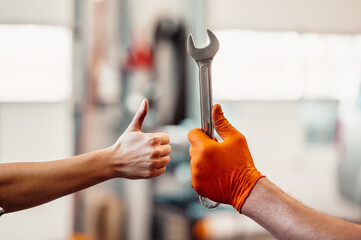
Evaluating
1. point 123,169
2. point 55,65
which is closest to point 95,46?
point 55,65

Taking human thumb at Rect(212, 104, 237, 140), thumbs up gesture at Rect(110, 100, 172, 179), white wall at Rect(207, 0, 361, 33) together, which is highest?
white wall at Rect(207, 0, 361, 33)

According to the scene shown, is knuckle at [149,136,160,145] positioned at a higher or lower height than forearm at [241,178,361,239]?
higher

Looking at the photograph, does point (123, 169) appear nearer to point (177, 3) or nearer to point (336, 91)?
point (336, 91)

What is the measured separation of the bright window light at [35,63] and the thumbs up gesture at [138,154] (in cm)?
170

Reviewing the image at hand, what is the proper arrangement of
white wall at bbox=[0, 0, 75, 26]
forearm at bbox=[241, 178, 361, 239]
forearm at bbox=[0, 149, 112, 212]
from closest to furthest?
forearm at bbox=[241, 178, 361, 239] → forearm at bbox=[0, 149, 112, 212] → white wall at bbox=[0, 0, 75, 26]

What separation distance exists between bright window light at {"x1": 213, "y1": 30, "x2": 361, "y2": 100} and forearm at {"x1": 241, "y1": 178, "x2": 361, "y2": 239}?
215 centimetres

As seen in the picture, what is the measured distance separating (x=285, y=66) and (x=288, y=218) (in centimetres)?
228

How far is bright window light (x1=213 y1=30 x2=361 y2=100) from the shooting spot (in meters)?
3.19

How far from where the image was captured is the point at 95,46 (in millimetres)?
3721

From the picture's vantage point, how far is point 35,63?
2.84 m

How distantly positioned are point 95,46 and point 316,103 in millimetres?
1995

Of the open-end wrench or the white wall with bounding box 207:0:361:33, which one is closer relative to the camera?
the open-end wrench

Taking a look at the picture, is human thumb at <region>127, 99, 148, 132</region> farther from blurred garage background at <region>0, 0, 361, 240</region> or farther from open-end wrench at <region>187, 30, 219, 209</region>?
blurred garage background at <region>0, 0, 361, 240</region>

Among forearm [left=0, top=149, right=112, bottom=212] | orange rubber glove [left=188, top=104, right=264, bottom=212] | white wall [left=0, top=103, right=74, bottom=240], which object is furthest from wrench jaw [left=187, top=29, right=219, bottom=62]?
white wall [left=0, top=103, right=74, bottom=240]
